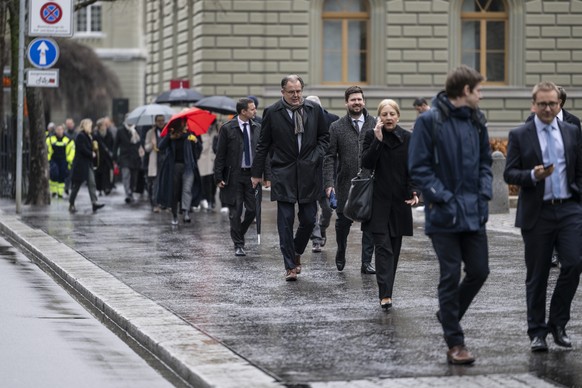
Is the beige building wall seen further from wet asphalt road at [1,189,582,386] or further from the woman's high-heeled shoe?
the woman's high-heeled shoe

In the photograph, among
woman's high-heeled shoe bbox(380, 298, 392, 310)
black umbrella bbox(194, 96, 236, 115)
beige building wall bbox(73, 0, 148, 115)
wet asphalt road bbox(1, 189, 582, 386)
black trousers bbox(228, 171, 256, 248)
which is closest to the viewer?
wet asphalt road bbox(1, 189, 582, 386)

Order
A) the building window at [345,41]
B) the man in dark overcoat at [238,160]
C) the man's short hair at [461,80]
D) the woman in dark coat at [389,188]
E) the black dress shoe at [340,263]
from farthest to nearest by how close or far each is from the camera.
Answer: the building window at [345,41] → the man in dark overcoat at [238,160] → the black dress shoe at [340,263] → the woman in dark coat at [389,188] → the man's short hair at [461,80]

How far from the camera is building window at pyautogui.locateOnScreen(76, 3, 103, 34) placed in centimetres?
6856

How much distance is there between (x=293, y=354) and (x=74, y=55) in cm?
5112

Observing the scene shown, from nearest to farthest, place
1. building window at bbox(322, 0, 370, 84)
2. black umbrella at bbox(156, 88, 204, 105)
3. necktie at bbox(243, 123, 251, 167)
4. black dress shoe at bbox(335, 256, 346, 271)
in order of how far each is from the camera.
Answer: black dress shoe at bbox(335, 256, 346, 271) → necktie at bbox(243, 123, 251, 167) → black umbrella at bbox(156, 88, 204, 105) → building window at bbox(322, 0, 370, 84)

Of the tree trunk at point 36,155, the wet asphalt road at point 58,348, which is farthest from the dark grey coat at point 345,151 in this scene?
the tree trunk at point 36,155

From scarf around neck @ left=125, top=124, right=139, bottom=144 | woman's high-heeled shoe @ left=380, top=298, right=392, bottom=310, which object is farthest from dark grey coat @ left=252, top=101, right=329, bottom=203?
scarf around neck @ left=125, top=124, right=139, bottom=144

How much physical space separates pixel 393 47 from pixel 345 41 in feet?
4.50

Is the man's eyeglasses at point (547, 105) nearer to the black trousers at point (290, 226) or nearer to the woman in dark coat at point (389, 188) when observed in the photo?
the woman in dark coat at point (389, 188)

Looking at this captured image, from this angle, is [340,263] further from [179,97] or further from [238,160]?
[179,97]

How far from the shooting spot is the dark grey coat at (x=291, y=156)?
13461 millimetres

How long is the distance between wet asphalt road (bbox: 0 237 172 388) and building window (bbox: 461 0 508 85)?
899 inches

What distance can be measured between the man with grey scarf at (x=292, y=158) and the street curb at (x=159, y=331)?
5.29 ft

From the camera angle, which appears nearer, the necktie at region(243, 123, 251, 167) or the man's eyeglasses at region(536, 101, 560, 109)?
the man's eyeglasses at region(536, 101, 560, 109)
